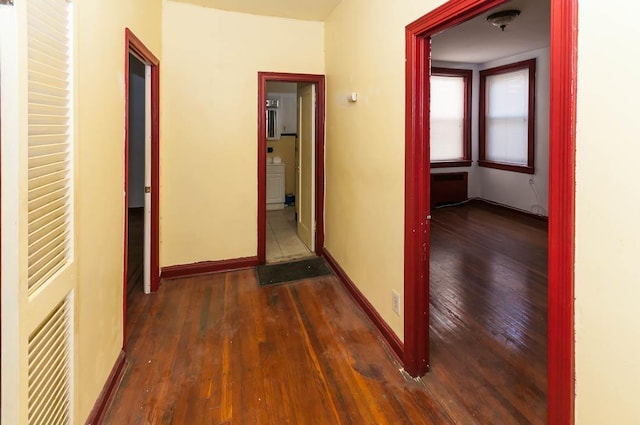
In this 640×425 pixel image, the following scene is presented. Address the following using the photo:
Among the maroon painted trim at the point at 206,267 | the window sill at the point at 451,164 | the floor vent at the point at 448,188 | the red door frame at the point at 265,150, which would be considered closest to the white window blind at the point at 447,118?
the window sill at the point at 451,164

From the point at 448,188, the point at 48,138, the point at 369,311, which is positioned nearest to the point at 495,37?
the point at 448,188

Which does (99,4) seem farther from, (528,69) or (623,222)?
(528,69)

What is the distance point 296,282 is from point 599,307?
2744mm

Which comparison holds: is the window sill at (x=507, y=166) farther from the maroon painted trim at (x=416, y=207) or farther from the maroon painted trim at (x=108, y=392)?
the maroon painted trim at (x=108, y=392)

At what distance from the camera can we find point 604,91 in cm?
101

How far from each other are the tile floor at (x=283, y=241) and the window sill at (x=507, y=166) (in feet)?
12.5

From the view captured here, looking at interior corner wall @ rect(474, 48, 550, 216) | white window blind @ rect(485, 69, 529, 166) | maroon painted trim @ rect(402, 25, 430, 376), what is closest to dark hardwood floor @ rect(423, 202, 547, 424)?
maroon painted trim @ rect(402, 25, 430, 376)

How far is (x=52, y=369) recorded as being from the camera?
1.30 m

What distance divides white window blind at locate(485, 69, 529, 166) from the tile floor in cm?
402

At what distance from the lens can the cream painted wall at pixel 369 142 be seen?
227 centimetres

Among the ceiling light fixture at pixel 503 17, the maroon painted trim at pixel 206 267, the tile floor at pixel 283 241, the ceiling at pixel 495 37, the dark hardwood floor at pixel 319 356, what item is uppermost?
the ceiling at pixel 495 37

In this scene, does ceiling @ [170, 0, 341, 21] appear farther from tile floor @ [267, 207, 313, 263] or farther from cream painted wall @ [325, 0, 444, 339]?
tile floor @ [267, 207, 313, 263]

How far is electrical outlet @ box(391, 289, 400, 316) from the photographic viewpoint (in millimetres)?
2324

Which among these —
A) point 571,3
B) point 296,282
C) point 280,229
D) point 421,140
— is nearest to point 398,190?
point 421,140
